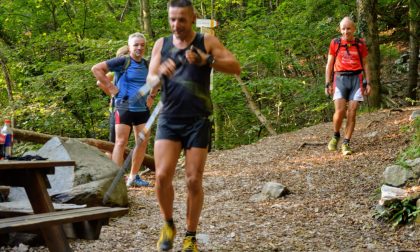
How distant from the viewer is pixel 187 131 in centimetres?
394

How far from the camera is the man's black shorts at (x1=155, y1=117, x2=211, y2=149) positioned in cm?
392

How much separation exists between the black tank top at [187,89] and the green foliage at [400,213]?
2.37 m

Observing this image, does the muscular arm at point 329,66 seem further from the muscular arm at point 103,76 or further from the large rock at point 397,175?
the muscular arm at point 103,76

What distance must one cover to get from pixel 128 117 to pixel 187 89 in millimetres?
3436

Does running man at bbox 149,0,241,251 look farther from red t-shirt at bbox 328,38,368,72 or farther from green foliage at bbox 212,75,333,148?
green foliage at bbox 212,75,333,148

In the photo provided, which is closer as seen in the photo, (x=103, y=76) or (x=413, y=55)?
(x=103, y=76)

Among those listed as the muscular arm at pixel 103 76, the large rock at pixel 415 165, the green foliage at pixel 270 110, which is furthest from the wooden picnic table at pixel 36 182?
the green foliage at pixel 270 110

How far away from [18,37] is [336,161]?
13.5m

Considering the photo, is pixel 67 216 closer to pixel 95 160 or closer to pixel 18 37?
pixel 95 160

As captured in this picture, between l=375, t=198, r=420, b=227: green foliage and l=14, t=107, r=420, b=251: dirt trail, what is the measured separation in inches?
3.7

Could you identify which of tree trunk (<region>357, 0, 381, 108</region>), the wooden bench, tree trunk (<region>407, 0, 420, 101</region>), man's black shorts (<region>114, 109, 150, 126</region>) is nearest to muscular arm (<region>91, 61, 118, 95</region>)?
man's black shorts (<region>114, 109, 150, 126</region>)

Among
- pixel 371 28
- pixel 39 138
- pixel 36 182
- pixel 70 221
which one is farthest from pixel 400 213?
pixel 371 28

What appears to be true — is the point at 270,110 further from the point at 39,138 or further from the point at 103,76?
the point at 103,76

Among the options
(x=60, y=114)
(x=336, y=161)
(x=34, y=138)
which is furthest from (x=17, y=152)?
(x=336, y=161)
